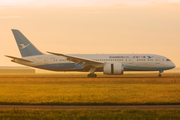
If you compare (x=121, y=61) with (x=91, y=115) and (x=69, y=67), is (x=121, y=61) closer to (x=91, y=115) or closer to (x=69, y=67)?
(x=69, y=67)

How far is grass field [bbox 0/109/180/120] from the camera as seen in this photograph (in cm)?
1012

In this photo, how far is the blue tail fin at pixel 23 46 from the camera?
1732 inches

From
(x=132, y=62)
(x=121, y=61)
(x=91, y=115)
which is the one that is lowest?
(x=91, y=115)

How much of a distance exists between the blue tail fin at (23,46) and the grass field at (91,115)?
3336cm

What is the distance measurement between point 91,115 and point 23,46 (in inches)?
1420

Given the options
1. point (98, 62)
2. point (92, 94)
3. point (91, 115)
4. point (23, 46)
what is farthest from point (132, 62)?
point (91, 115)

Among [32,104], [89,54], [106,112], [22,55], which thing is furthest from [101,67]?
[106,112]

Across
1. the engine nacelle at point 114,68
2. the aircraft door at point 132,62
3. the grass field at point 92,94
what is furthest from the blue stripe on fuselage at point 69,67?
the grass field at point 92,94

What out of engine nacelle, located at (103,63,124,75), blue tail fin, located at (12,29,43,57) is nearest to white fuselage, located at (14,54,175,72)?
blue tail fin, located at (12,29,43,57)

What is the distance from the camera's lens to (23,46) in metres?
44.2

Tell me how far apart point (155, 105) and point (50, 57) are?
3122cm

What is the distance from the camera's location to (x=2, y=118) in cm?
1016

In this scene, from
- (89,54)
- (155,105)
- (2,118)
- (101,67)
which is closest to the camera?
(2,118)

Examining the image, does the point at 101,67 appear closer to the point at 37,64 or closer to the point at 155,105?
the point at 37,64
